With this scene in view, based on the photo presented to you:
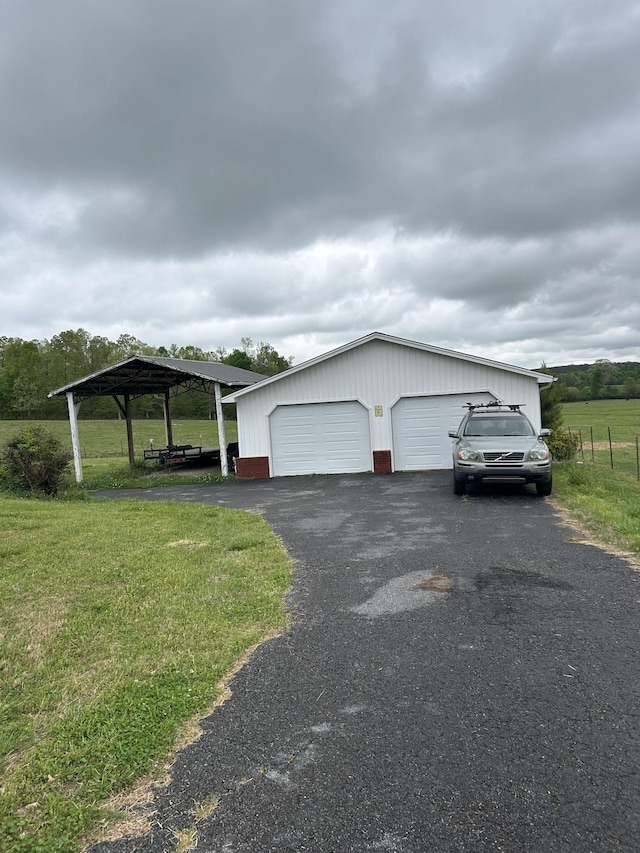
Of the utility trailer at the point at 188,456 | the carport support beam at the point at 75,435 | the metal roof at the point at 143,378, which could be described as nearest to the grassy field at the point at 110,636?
the carport support beam at the point at 75,435

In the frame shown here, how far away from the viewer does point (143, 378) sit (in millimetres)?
18938

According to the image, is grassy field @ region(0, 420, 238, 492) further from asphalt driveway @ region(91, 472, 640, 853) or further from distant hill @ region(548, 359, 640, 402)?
distant hill @ region(548, 359, 640, 402)

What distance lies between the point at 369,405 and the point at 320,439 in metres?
1.85

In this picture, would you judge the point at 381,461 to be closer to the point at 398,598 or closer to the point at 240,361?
the point at 398,598

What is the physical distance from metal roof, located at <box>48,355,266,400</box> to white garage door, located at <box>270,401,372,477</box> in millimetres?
2562

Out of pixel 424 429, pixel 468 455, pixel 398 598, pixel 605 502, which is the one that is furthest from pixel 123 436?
pixel 398 598

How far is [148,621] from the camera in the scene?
4.71m

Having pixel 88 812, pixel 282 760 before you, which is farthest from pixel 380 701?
pixel 88 812

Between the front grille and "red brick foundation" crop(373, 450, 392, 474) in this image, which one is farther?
"red brick foundation" crop(373, 450, 392, 474)

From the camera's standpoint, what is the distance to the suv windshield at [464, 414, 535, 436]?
451 inches

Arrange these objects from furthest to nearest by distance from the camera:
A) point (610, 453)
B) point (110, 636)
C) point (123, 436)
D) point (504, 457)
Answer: point (123, 436) < point (610, 453) < point (504, 457) < point (110, 636)

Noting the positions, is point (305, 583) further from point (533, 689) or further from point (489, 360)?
point (489, 360)

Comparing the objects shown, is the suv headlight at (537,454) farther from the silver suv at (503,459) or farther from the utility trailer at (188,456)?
the utility trailer at (188,456)

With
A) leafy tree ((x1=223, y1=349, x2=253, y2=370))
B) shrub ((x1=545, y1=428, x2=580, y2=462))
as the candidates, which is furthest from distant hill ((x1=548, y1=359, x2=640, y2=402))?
shrub ((x1=545, y1=428, x2=580, y2=462))
